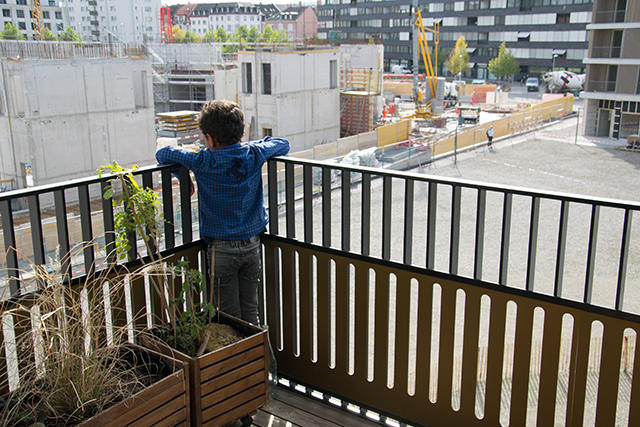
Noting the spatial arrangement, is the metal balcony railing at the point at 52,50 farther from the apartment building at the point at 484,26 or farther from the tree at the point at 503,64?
the tree at the point at 503,64

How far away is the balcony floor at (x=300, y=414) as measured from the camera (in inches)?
97.1

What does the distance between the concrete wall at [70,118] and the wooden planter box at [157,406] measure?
20.5 meters

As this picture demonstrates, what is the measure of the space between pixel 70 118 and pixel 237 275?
21.0 m

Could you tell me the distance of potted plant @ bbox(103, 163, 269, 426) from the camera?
2.12 metres

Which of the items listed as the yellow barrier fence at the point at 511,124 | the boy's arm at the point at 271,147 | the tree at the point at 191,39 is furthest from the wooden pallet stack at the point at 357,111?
the boy's arm at the point at 271,147

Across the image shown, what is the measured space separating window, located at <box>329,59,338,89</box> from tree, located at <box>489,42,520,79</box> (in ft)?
92.6

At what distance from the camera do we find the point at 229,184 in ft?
7.74

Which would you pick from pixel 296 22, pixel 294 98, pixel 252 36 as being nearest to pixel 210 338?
pixel 294 98

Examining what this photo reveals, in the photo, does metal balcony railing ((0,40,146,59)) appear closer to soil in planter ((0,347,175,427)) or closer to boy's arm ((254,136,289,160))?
boy's arm ((254,136,289,160))

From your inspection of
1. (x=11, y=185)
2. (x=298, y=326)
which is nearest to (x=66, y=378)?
(x=298, y=326)

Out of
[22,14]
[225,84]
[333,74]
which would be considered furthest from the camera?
[22,14]

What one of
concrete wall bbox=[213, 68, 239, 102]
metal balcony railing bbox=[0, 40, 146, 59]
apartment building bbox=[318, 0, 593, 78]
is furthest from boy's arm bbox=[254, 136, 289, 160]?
apartment building bbox=[318, 0, 593, 78]

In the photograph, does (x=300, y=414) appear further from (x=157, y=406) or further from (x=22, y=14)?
(x=22, y=14)

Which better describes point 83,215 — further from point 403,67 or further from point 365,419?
point 403,67
